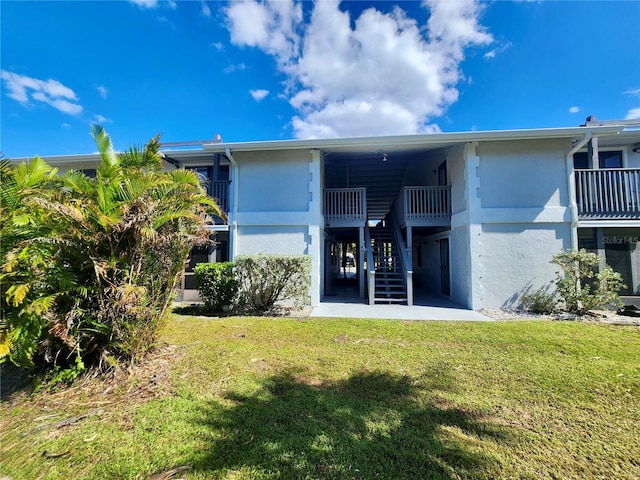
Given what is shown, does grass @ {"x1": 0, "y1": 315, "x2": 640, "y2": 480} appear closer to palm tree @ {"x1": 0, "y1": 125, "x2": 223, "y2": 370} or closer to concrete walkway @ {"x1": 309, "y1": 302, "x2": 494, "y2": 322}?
palm tree @ {"x1": 0, "y1": 125, "x2": 223, "y2": 370}

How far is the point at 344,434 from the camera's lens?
2639 millimetres

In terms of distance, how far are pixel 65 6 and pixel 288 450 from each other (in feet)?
35.2

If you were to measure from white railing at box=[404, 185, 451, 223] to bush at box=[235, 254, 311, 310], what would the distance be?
4.44 m

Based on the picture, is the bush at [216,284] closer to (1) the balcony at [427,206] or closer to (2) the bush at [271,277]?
(2) the bush at [271,277]

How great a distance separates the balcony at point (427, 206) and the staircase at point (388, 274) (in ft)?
4.99

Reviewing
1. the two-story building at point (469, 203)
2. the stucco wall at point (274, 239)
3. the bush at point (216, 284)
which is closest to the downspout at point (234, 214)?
the two-story building at point (469, 203)

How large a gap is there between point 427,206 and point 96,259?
9.53 metres

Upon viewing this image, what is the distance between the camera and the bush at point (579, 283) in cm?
728

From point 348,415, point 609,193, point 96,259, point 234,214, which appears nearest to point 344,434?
point 348,415

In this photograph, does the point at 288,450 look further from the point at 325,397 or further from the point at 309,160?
the point at 309,160

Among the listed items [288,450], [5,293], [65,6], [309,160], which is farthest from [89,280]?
[65,6]

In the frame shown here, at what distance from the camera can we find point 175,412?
9.93 feet

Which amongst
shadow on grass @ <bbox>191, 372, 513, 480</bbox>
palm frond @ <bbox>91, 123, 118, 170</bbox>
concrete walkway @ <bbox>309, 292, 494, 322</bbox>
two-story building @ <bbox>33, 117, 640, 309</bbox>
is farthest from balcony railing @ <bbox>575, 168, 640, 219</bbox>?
palm frond @ <bbox>91, 123, 118, 170</bbox>

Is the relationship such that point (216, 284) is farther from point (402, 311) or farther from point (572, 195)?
point (572, 195)
